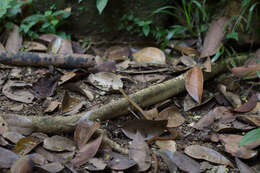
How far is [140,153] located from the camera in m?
1.84

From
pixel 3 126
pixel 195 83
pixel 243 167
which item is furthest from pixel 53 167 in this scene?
pixel 195 83

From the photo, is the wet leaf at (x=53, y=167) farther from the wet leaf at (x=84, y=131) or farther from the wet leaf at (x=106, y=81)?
the wet leaf at (x=106, y=81)

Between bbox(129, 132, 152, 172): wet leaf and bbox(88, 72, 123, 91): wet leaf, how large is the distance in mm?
534

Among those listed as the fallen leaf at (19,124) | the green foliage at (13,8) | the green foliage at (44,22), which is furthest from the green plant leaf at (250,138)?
the green foliage at (13,8)

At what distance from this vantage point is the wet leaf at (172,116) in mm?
2188

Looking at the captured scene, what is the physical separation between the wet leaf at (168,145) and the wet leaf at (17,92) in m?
0.94

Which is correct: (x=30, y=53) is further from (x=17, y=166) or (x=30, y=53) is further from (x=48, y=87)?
(x=17, y=166)

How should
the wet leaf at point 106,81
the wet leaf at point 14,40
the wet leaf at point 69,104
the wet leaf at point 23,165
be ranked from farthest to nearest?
the wet leaf at point 14,40
the wet leaf at point 106,81
the wet leaf at point 69,104
the wet leaf at point 23,165

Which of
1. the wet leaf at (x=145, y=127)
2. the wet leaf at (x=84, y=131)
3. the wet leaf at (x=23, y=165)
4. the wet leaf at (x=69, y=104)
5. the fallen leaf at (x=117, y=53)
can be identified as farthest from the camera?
the fallen leaf at (x=117, y=53)

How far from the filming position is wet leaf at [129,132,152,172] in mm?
1764

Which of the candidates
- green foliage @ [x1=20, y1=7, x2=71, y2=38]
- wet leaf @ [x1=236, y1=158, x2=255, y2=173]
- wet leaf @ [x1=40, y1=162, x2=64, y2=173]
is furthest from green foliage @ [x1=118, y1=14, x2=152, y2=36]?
wet leaf @ [x1=40, y1=162, x2=64, y2=173]

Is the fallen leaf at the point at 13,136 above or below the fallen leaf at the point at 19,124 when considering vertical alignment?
below

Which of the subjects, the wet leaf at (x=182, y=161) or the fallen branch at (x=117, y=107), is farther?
the fallen branch at (x=117, y=107)

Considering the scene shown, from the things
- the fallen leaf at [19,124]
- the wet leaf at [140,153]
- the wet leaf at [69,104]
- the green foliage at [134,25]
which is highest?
the green foliage at [134,25]
